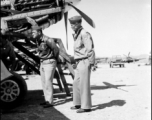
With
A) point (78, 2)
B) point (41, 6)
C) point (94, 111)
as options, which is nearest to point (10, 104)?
point (94, 111)

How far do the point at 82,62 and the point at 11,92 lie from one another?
1.98m

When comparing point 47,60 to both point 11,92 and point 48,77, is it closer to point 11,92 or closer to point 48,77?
point 48,77

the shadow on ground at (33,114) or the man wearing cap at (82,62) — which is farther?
the man wearing cap at (82,62)

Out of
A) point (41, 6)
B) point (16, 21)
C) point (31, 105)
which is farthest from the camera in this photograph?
point (41, 6)

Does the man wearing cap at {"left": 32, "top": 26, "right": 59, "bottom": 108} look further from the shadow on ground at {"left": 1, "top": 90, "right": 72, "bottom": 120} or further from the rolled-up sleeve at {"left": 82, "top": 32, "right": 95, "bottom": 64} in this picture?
the rolled-up sleeve at {"left": 82, "top": 32, "right": 95, "bottom": 64}

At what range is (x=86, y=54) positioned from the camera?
165 inches

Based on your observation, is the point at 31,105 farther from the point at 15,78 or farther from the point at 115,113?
the point at 115,113

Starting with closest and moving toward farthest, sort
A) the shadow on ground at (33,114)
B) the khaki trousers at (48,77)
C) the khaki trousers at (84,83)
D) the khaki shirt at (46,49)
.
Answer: the shadow on ground at (33,114) < the khaki trousers at (84,83) < the khaki trousers at (48,77) < the khaki shirt at (46,49)

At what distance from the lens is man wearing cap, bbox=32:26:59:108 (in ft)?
16.1

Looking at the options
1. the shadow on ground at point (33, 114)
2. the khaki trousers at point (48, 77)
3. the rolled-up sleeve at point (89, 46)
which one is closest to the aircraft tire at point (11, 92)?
the shadow on ground at point (33, 114)

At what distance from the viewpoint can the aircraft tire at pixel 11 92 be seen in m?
4.71

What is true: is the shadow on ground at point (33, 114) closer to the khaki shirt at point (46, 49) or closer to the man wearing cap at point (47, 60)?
the man wearing cap at point (47, 60)

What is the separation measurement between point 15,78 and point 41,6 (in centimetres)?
293

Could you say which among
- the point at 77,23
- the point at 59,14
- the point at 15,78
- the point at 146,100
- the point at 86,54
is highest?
the point at 59,14
